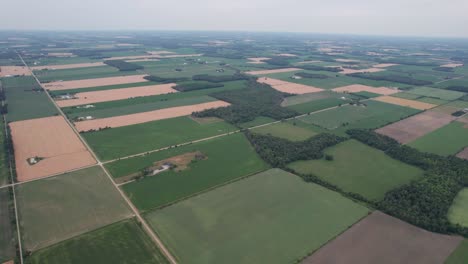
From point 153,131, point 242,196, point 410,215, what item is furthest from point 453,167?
point 153,131

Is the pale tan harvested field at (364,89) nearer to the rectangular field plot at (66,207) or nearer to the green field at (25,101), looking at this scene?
the rectangular field plot at (66,207)

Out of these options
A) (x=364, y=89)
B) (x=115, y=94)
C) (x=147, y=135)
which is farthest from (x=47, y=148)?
(x=364, y=89)

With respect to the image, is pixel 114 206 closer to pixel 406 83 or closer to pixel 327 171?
pixel 327 171

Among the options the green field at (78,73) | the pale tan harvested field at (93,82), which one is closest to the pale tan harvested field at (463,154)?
the pale tan harvested field at (93,82)

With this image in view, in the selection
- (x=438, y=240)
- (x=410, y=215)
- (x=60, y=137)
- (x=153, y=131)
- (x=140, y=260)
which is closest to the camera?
(x=140, y=260)

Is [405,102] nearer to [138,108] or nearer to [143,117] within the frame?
[143,117]
